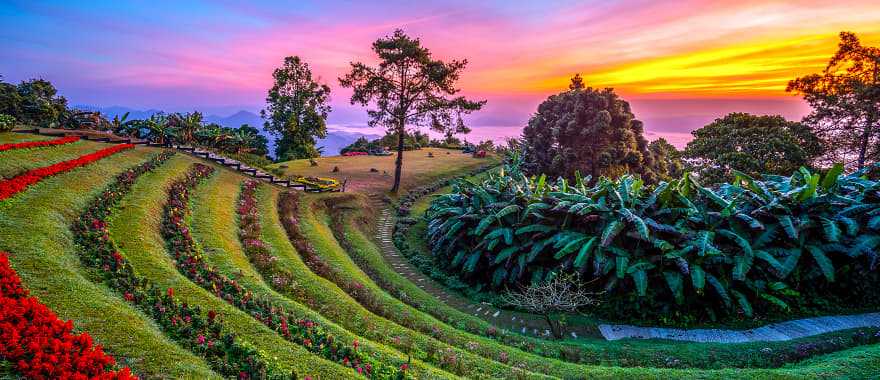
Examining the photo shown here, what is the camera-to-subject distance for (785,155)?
90.2ft

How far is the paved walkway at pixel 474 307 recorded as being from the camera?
1520 cm

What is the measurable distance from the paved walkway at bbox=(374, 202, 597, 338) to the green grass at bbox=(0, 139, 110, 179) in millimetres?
17238

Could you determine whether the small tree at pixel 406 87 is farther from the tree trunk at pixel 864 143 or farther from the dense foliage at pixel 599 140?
the tree trunk at pixel 864 143

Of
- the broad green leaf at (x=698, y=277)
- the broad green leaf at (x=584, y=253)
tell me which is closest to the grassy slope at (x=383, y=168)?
the broad green leaf at (x=584, y=253)

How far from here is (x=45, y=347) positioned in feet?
24.1

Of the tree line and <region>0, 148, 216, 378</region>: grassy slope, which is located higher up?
the tree line

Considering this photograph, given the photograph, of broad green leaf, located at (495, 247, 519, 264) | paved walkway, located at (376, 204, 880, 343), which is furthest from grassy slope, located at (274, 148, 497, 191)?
paved walkway, located at (376, 204, 880, 343)

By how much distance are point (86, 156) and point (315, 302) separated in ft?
61.6

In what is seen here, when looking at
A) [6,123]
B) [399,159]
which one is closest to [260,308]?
[399,159]

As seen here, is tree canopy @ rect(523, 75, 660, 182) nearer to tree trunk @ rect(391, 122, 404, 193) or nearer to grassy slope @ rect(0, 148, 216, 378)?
tree trunk @ rect(391, 122, 404, 193)

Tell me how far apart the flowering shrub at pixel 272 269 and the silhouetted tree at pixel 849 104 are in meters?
33.2

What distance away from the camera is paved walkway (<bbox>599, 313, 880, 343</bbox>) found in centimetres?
1359

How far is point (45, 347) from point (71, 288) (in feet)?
10.0

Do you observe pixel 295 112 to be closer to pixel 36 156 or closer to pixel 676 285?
pixel 36 156
